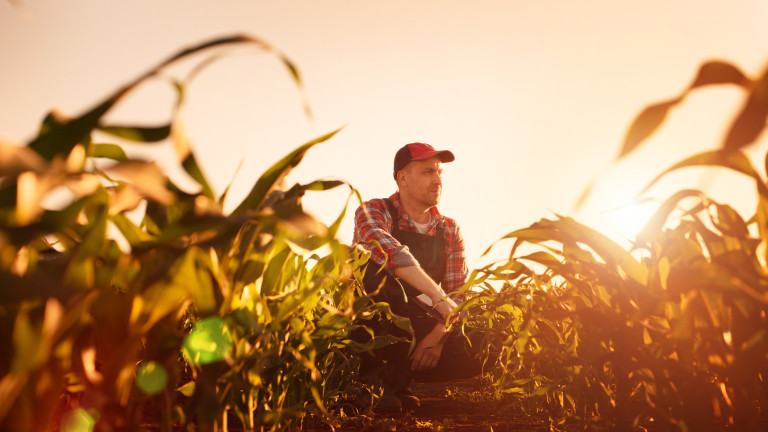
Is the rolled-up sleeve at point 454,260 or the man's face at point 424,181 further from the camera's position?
the rolled-up sleeve at point 454,260

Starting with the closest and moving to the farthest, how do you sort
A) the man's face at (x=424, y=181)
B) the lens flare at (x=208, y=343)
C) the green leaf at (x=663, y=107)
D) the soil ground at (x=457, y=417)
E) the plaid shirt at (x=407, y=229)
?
1. the green leaf at (x=663, y=107)
2. the lens flare at (x=208, y=343)
3. the soil ground at (x=457, y=417)
4. the plaid shirt at (x=407, y=229)
5. the man's face at (x=424, y=181)

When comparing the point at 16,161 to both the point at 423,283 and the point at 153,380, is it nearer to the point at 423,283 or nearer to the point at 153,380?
the point at 153,380

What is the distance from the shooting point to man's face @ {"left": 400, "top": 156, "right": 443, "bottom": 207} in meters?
3.51

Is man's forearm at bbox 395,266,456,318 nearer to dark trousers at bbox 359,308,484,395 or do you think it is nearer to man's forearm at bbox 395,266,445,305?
man's forearm at bbox 395,266,445,305

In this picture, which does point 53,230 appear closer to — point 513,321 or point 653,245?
point 653,245

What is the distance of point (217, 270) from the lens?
67 centimetres

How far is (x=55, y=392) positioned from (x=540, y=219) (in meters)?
0.86

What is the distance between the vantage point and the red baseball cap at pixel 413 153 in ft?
11.6

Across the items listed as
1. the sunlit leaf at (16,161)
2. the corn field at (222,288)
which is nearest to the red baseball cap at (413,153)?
the corn field at (222,288)

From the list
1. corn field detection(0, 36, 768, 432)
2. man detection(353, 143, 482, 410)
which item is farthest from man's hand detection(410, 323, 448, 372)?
corn field detection(0, 36, 768, 432)

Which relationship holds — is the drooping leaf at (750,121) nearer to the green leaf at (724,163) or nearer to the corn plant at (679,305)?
the corn plant at (679,305)

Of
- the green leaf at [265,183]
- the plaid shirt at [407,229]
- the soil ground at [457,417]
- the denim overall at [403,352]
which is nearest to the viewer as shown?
the green leaf at [265,183]

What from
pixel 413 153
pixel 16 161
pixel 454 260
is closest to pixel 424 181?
pixel 413 153

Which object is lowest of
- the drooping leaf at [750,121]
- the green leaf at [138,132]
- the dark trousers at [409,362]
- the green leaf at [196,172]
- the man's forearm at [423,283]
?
the dark trousers at [409,362]
